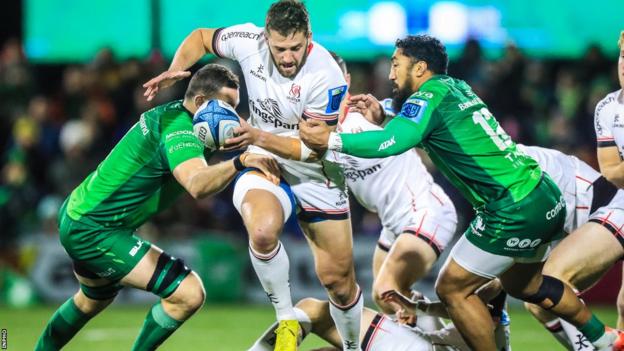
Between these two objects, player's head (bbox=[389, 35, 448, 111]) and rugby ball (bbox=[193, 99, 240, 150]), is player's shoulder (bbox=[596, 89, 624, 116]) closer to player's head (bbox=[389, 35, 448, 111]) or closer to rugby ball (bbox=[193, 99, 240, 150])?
player's head (bbox=[389, 35, 448, 111])

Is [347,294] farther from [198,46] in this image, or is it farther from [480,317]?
[198,46]

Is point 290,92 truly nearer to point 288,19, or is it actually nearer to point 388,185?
point 288,19

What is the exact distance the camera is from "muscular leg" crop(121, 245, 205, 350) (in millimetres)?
7195

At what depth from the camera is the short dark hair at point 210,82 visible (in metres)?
7.39

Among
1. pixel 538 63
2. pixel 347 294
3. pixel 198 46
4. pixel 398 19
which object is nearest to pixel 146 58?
pixel 398 19

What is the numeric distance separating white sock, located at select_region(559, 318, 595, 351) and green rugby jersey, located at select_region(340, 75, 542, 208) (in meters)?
1.26

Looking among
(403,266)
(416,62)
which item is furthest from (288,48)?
(403,266)

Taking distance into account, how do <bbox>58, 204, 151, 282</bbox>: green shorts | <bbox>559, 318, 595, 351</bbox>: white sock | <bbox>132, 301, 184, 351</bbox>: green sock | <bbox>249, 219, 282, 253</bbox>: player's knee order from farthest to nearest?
<bbox>559, 318, 595, 351</bbox>: white sock
<bbox>58, 204, 151, 282</bbox>: green shorts
<bbox>132, 301, 184, 351</bbox>: green sock
<bbox>249, 219, 282, 253</bbox>: player's knee

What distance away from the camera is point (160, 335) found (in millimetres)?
7191

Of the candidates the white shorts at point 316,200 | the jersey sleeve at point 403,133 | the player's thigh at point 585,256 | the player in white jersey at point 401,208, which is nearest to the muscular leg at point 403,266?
the player in white jersey at point 401,208

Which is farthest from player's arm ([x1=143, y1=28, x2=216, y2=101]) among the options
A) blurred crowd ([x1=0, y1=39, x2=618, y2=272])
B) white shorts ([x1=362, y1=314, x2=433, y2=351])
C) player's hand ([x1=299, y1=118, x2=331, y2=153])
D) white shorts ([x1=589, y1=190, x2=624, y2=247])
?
blurred crowd ([x1=0, y1=39, x2=618, y2=272])

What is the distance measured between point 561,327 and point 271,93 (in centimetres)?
268

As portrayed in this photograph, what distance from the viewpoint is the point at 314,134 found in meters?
6.73

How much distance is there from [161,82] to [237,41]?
1.98ft
